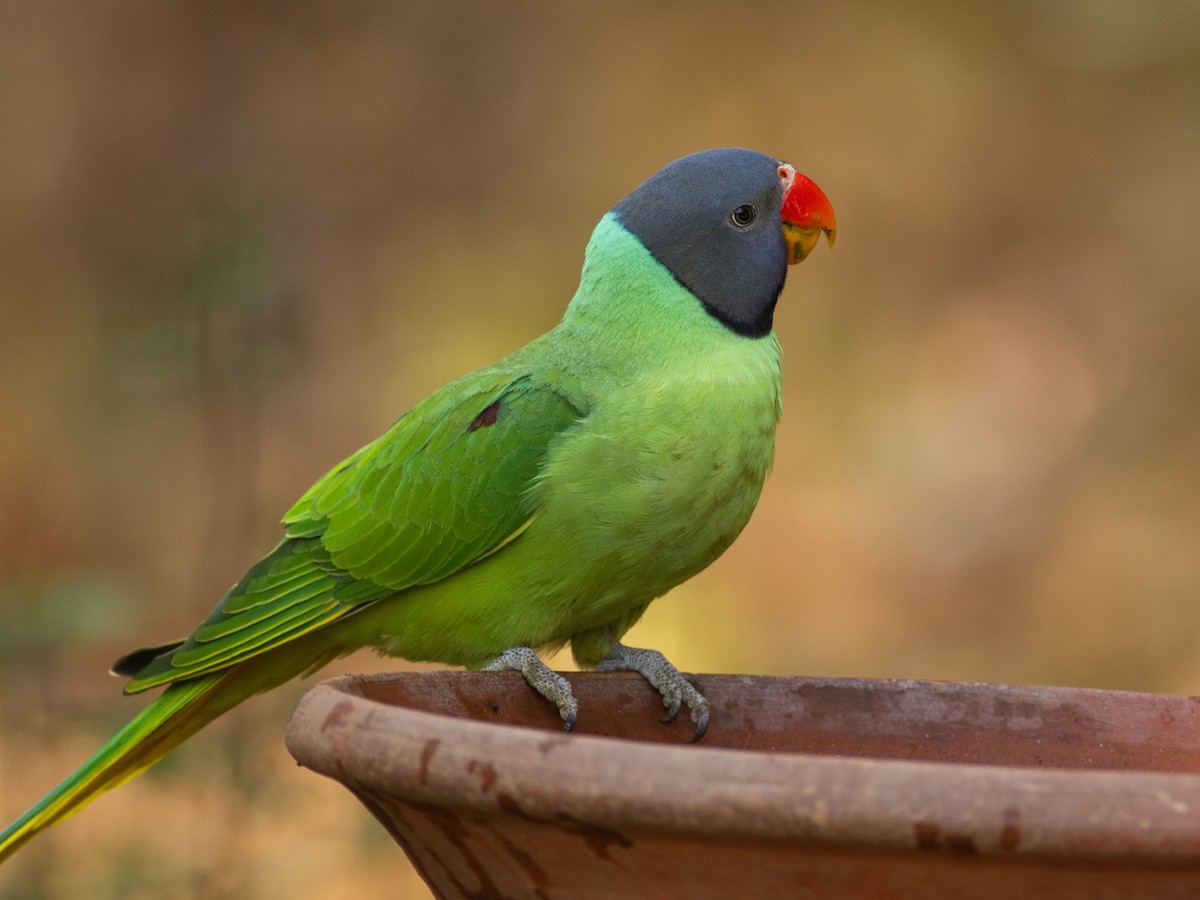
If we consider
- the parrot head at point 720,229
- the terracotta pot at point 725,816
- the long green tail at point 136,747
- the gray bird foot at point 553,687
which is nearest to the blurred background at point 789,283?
the long green tail at point 136,747

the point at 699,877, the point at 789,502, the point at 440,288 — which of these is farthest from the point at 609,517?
the point at 440,288

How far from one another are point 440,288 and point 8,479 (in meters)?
2.04

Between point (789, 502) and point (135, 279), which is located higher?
point (135, 279)

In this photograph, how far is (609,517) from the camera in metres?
2.37

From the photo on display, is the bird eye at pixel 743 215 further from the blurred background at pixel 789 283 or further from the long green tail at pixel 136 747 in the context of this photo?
the blurred background at pixel 789 283

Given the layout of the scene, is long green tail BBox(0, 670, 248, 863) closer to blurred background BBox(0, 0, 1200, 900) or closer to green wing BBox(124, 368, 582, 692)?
green wing BBox(124, 368, 582, 692)

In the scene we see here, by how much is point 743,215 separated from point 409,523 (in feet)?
2.83

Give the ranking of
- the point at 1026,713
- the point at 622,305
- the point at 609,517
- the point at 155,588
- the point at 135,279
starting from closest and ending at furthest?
the point at 1026,713, the point at 609,517, the point at 622,305, the point at 155,588, the point at 135,279

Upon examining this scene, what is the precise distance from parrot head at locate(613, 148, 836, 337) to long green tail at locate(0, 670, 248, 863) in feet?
3.76

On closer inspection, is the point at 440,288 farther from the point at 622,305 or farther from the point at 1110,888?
the point at 1110,888

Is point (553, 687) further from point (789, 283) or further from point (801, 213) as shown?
point (789, 283)

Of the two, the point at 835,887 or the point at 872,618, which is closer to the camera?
the point at 835,887

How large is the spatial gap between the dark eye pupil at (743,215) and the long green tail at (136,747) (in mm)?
1279

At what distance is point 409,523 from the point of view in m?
2.57
